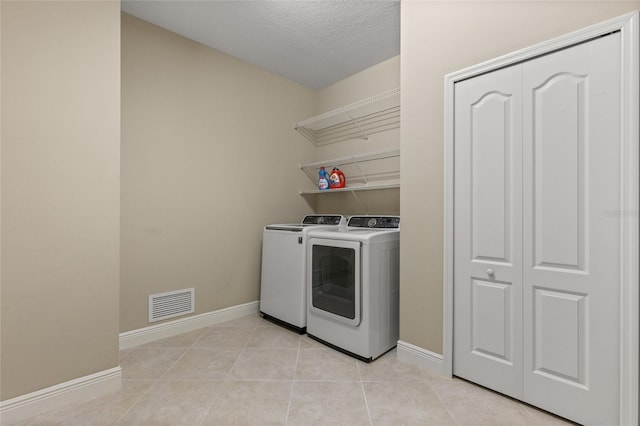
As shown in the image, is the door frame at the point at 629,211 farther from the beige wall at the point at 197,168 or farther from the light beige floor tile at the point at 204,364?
the beige wall at the point at 197,168

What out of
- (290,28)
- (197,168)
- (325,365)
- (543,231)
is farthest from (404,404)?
(290,28)

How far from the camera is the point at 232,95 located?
2.84 metres

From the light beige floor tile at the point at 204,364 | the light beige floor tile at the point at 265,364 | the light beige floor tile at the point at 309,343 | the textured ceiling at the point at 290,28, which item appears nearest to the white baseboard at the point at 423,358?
the light beige floor tile at the point at 309,343

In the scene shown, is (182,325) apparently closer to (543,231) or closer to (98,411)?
(98,411)

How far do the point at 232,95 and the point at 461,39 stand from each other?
78.2 inches

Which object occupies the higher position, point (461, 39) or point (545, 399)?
point (461, 39)

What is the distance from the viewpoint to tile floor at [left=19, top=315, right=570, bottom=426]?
1444 millimetres

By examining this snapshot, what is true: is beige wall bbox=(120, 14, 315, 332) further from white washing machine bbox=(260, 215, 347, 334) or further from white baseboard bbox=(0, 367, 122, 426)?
white baseboard bbox=(0, 367, 122, 426)

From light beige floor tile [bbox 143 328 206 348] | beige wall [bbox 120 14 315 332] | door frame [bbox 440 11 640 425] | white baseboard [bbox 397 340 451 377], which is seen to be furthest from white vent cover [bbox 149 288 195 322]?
door frame [bbox 440 11 640 425]

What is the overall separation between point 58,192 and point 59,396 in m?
1.03

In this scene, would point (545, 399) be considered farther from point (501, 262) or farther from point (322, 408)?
point (322, 408)

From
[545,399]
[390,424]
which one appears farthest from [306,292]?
[545,399]

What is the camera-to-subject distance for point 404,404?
1557 millimetres

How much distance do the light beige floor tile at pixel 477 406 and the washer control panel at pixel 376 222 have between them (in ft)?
3.81
